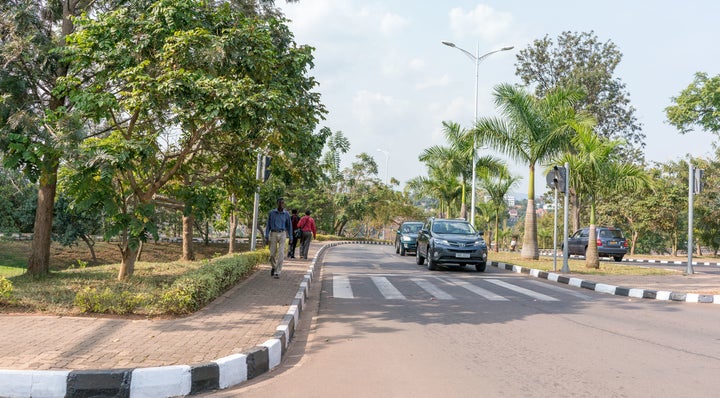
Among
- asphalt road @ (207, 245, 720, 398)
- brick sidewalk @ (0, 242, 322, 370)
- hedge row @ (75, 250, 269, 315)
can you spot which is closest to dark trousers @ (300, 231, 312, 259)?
asphalt road @ (207, 245, 720, 398)

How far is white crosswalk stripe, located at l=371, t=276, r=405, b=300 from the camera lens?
10.8m

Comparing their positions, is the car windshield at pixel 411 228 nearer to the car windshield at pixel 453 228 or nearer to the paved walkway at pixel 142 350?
the car windshield at pixel 453 228

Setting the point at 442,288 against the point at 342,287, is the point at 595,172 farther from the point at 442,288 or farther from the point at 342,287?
the point at 342,287

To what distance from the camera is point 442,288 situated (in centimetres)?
1228

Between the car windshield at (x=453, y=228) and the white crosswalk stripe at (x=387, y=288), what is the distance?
12.9 feet

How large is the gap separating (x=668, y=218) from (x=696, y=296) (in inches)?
984

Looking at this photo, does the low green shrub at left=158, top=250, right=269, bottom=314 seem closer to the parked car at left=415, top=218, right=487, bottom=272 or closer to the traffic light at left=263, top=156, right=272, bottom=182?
the traffic light at left=263, top=156, right=272, bottom=182

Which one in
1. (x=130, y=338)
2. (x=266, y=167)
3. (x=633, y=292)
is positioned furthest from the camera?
(x=266, y=167)

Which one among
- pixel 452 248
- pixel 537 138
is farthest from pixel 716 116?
pixel 452 248

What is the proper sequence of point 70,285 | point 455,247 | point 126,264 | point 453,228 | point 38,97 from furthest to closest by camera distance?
point 453,228, point 455,247, point 38,97, point 126,264, point 70,285

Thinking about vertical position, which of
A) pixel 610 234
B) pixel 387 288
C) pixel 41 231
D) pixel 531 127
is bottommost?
pixel 387 288

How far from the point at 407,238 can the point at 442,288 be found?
1337cm

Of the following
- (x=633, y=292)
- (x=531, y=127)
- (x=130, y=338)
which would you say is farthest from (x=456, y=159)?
(x=130, y=338)

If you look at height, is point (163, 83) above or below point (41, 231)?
above
